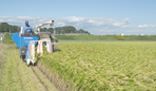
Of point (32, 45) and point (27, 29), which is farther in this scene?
point (27, 29)

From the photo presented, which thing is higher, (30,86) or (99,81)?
(99,81)

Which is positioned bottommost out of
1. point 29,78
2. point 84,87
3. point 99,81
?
point 29,78

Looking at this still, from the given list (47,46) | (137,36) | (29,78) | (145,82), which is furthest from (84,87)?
(137,36)

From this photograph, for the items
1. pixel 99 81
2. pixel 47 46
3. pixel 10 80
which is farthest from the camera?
pixel 47 46

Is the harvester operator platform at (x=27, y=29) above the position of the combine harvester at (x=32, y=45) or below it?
above

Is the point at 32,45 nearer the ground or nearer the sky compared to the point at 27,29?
nearer the ground

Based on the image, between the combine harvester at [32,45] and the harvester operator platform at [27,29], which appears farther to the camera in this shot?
the harvester operator platform at [27,29]

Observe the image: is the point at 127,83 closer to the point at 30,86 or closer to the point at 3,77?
the point at 30,86

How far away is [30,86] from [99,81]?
3301 mm

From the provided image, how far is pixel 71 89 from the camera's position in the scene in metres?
4.61

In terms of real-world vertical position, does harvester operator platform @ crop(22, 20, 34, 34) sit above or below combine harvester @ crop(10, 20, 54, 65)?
above

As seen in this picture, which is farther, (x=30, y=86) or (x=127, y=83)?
(x=30, y=86)

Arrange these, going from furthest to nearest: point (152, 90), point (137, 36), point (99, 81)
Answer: point (137, 36) → point (99, 81) → point (152, 90)

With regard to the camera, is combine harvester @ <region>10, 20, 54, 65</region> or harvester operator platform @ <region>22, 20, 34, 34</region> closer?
combine harvester @ <region>10, 20, 54, 65</region>
